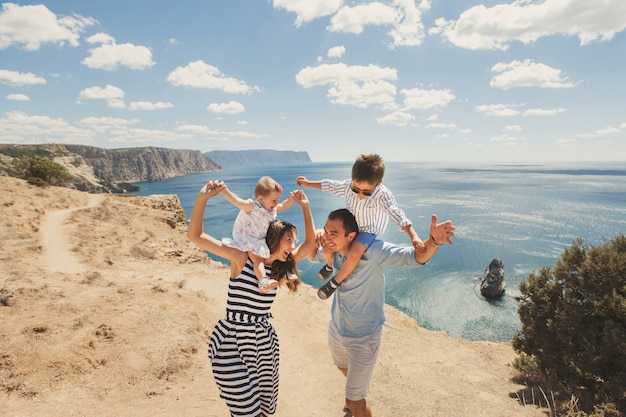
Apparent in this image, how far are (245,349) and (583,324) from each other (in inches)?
401

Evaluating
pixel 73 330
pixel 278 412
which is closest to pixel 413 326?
pixel 278 412

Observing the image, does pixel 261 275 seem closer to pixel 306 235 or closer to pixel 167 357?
pixel 306 235

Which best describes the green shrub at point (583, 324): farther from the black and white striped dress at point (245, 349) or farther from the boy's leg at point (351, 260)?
the black and white striped dress at point (245, 349)

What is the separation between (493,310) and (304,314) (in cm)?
2206

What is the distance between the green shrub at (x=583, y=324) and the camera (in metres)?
7.98

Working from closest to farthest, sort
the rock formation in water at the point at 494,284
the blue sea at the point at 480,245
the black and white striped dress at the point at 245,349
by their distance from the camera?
the black and white striped dress at the point at 245,349
the blue sea at the point at 480,245
the rock formation in water at the point at 494,284

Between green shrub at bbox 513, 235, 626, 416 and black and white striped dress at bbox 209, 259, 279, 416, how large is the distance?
8540 mm

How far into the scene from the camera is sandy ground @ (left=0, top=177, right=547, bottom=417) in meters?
5.76

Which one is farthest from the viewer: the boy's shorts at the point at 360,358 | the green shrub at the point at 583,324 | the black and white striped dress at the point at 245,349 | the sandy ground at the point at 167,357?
the green shrub at the point at 583,324

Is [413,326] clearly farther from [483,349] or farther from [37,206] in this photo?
[37,206]

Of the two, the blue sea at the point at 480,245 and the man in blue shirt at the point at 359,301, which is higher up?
the man in blue shirt at the point at 359,301

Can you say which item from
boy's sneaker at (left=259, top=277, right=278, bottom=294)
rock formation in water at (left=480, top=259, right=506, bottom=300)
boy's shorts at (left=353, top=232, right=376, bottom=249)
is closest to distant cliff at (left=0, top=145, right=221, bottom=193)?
rock formation in water at (left=480, top=259, right=506, bottom=300)

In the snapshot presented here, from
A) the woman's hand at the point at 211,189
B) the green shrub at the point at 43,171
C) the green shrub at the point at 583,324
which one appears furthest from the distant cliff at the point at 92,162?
the green shrub at the point at 583,324

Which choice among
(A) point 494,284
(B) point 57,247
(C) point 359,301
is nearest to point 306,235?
(C) point 359,301
